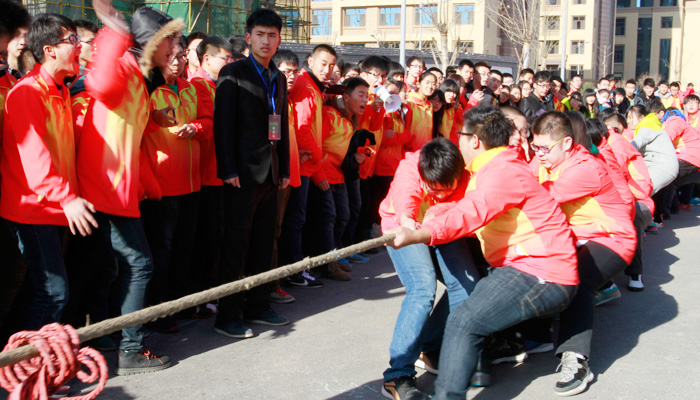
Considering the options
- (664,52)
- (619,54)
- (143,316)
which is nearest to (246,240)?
(143,316)

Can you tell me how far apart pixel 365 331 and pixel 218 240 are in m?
1.33

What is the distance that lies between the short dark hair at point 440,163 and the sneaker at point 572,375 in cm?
120

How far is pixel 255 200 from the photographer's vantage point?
→ 14.8 ft

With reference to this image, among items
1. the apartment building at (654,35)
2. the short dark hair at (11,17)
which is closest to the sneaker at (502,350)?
the short dark hair at (11,17)

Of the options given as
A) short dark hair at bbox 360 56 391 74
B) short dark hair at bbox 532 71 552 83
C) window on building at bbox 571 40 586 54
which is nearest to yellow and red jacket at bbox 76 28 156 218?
short dark hair at bbox 360 56 391 74

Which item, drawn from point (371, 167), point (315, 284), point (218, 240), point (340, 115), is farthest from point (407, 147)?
point (218, 240)

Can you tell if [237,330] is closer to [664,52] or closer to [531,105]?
[531,105]

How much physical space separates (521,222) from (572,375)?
941 mm

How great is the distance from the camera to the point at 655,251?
7266mm

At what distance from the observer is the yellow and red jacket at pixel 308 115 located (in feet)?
18.1

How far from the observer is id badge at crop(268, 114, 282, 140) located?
4.53m

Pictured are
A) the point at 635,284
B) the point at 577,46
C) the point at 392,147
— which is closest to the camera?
the point at 635,284

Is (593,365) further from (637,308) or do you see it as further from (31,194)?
(31,194)

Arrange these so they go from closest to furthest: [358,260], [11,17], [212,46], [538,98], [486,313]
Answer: [11,17] < [486,313] < [212,46] < [358,260] < [538,98]
